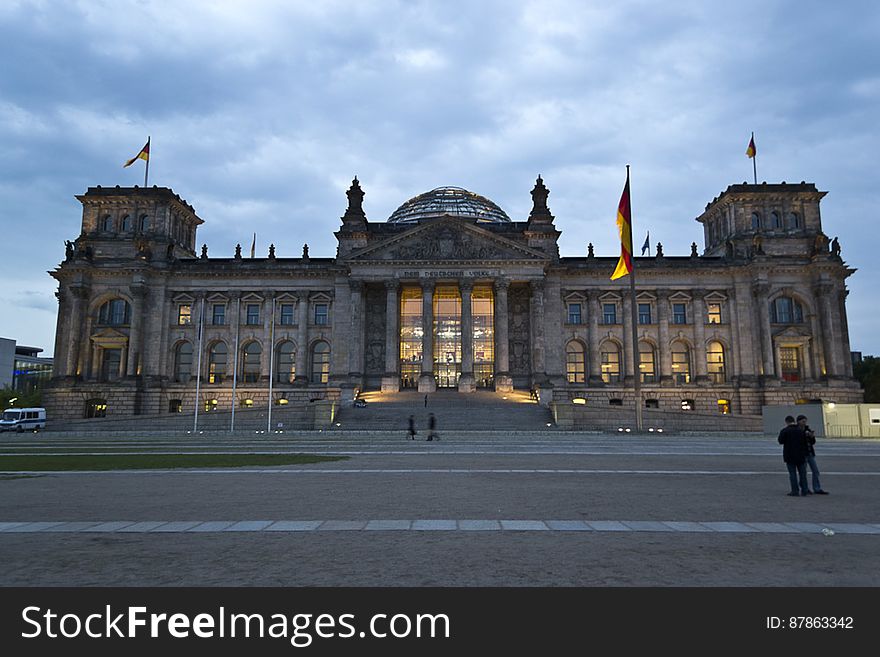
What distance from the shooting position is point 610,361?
243ft

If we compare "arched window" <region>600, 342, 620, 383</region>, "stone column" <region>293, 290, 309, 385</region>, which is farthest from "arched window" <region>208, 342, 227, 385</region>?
"arched window" <region>600, 342, 620, 383</region>

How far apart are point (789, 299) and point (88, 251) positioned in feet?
267

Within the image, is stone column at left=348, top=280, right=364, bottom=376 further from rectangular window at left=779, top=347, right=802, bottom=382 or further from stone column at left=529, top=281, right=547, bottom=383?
rectangular window at left=779, top=347, right=802, bottom=382

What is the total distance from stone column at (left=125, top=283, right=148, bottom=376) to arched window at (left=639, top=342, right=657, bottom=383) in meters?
57.9

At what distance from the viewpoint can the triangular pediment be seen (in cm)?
6919

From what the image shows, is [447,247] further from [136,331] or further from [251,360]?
[136,331]

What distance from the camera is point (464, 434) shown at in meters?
43.3

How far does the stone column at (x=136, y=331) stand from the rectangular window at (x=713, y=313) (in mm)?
65581

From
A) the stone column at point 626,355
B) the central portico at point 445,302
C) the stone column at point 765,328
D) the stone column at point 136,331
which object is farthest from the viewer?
the stone column at point 626,355

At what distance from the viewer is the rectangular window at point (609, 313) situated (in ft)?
243

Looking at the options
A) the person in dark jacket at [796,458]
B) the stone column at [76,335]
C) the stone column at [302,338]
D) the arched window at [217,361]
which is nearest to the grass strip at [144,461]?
the person in dark jacket at [796,458]

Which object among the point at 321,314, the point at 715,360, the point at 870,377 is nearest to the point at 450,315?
the point at 321,314

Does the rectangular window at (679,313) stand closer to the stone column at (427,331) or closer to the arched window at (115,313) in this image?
the stone column at (427,331)

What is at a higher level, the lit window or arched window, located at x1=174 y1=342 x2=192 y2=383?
the lit window
